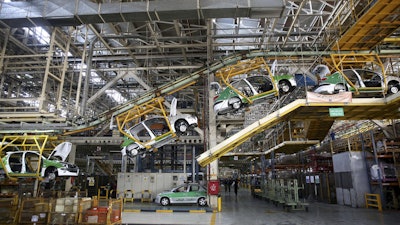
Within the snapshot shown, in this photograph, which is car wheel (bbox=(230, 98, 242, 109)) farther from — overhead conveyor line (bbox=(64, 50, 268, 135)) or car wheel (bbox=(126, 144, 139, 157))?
car wheel (bbox=(126, 144, 139, 157))

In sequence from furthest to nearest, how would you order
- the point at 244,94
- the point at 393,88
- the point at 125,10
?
the point at 244,94, the point at 393,88, the point at 125,10

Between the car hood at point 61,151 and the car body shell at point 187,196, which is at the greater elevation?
the car hood at point 61,151

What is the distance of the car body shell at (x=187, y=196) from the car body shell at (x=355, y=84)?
8.95 m

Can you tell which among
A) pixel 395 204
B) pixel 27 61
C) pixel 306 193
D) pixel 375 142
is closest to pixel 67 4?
pixel 27 61

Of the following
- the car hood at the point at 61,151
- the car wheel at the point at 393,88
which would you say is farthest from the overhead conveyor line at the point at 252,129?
the car hood at the point at 61,151

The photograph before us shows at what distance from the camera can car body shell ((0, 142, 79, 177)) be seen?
11.4 meters

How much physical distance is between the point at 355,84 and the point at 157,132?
9.81m

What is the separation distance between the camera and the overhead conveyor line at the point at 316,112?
11219 mm

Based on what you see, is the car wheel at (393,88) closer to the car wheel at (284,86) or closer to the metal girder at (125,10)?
the car wheel at (284,86)

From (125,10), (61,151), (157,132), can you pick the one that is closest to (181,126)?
(157,132)

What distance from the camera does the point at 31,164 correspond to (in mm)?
11828

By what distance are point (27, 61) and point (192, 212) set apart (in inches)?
479

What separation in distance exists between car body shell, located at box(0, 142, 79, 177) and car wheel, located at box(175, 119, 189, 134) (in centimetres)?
510

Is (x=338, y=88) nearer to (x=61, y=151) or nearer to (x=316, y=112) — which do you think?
(x=316, y=112)
